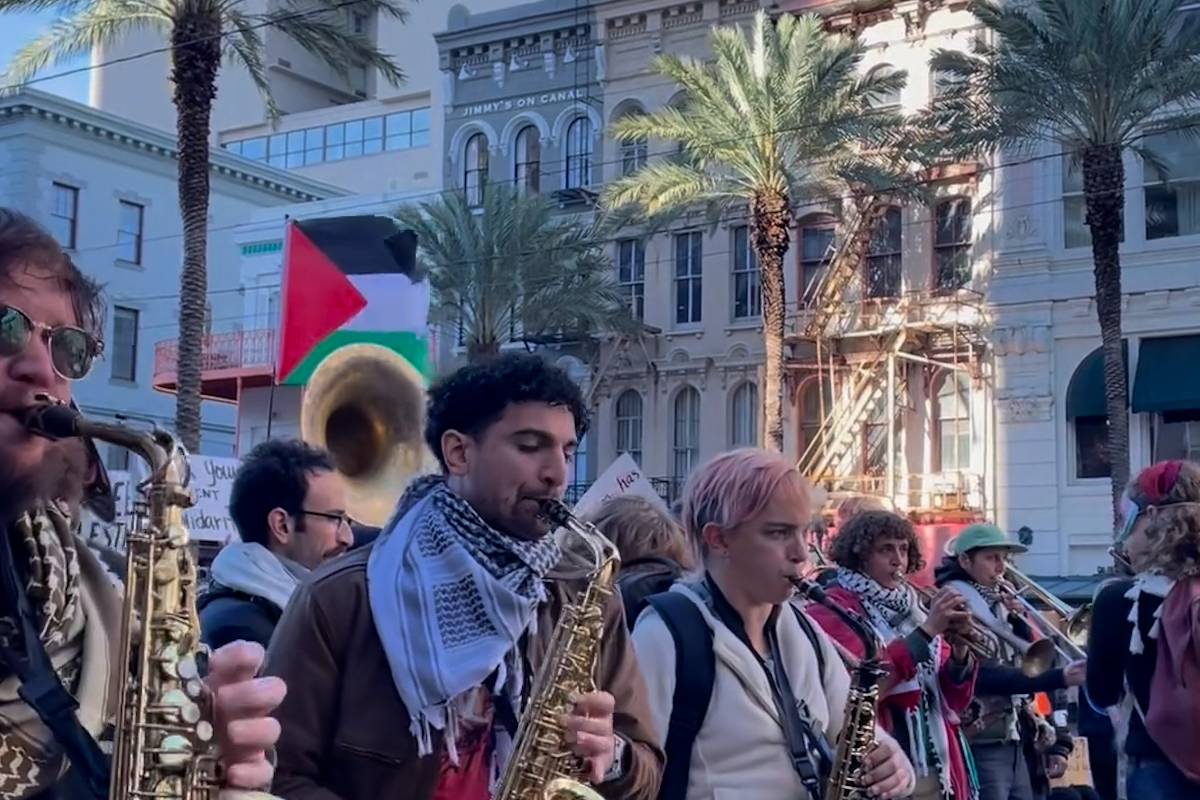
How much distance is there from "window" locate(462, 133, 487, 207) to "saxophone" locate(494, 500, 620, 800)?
103 feet

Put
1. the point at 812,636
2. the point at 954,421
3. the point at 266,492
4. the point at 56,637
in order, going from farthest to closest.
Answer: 1. the point at 954,421
2. the point at 266,492
3. the point at 812,636
4. the point at 56,637

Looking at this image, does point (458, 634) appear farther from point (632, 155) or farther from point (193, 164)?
point (632, 155)

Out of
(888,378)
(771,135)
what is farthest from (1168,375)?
(771,135)

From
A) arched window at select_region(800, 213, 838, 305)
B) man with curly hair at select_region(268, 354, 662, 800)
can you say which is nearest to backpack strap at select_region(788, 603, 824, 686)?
man with curly hair at select_region(268, 354, 662, 800)

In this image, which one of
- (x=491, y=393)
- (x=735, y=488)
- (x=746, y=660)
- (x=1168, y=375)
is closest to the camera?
(x=491, y=393)

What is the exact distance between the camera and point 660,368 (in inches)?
1228

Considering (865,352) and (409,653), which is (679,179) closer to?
(865,352)

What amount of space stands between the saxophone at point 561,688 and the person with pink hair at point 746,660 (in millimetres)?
623

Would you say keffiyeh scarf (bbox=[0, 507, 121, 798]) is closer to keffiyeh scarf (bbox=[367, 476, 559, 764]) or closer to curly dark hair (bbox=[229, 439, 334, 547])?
keffiyeh scarf (bbox=[367, 476, 559, 764])

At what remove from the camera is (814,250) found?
96.9 ft

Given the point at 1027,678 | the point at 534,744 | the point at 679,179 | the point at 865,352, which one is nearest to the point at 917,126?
the point at 679,179

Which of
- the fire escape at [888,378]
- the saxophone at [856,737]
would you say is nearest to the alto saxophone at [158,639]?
the saxophone at [856,737]

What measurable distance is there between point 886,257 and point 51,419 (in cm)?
2727

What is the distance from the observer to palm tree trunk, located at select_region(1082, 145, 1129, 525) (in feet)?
71.2
